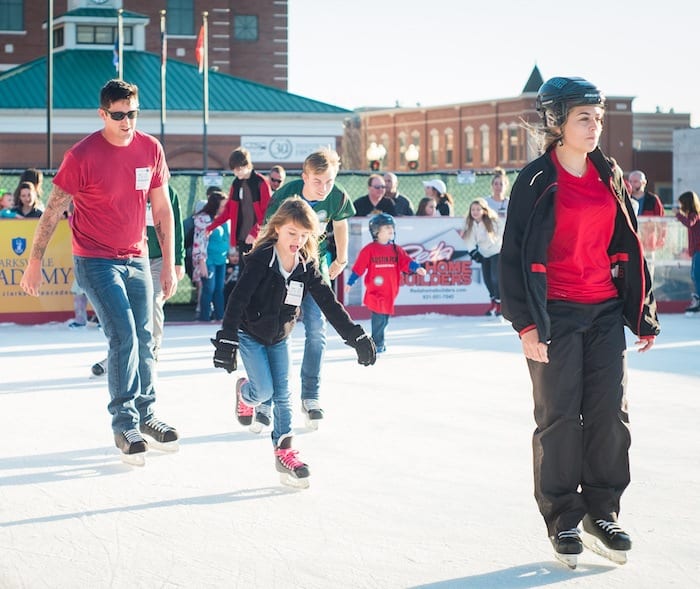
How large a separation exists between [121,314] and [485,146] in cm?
7055

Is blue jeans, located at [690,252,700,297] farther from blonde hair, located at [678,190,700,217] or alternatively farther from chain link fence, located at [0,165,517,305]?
chain link fence, located at [0,165,517,305]

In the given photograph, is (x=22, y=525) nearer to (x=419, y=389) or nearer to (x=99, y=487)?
(x=99, y=487)

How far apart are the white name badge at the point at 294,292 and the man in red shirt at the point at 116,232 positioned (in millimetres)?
957

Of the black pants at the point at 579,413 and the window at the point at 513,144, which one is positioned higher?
the window at the point at 513,144

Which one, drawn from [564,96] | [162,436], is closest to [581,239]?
[564,96]

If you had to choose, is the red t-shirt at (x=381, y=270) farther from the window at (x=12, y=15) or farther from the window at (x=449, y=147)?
the window at (x=449, y=147)

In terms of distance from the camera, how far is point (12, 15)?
57500 millimetres

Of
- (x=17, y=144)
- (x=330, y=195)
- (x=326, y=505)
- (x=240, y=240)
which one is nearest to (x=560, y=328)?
(x=326, y=505)

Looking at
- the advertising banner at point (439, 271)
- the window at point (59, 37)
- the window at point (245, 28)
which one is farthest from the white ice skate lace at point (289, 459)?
the window at point (245, 28)

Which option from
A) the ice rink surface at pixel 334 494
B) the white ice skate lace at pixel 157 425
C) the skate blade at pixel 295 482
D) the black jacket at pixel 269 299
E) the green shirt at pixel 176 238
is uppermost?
the green shirt at pixel 176 238

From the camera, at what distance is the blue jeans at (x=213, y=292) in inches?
635

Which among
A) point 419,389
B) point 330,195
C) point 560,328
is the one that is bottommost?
point 419,389

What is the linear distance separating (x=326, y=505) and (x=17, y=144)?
4197 cm

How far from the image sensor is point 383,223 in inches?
497
